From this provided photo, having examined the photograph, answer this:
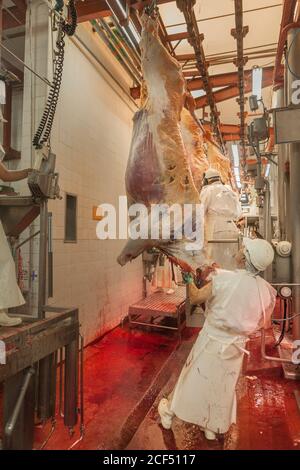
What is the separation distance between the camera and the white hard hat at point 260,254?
2074 millimetres

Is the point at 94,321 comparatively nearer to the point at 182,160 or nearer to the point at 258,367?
the point at 258,367

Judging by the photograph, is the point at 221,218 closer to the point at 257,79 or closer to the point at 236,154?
the point at 257,79

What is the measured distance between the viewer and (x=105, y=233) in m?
4.86

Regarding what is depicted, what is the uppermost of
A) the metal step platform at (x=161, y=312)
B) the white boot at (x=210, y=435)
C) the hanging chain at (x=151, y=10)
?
the hanging chain at (x=151, y=10)

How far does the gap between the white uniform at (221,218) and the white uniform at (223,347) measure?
6.59 ft

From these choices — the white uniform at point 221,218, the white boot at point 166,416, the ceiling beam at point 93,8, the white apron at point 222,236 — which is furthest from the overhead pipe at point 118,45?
the white boot at point 166,416

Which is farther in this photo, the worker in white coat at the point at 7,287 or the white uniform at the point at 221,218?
the white uniform at the point at 221,218

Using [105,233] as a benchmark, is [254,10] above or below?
above

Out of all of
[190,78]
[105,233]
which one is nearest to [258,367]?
[105,233]

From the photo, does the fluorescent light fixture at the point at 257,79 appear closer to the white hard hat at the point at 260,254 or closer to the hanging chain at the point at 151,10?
the hanging chain at the point at 151,10

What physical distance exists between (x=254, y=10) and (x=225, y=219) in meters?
2.83

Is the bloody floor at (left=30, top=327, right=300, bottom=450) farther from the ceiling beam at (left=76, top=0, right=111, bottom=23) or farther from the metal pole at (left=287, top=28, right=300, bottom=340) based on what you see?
the ceiling beam at (left=76, top=0, right=111, bottom=23)

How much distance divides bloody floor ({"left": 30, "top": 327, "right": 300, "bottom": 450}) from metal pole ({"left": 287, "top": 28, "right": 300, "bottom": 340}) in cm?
73
